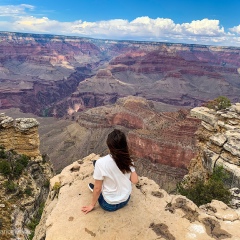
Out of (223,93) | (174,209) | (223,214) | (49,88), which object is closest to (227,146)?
(223,214)

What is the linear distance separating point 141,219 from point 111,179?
171cm

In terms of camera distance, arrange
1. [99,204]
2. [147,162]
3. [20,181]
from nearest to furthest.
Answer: [99,204], [20,181], [147,162]

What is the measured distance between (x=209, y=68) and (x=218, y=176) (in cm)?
18750

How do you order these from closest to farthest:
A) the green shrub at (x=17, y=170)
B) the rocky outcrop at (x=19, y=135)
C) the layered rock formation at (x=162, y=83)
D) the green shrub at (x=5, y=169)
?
1. the green shrub at (x=5, y=169)
2. the green shrub at (x=17, y=170)
3. the rocky outcrop at (x=19, y=135)
4. the layered rock formation at (x=162, y=83)

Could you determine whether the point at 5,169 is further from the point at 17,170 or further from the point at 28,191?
the point at 28,191

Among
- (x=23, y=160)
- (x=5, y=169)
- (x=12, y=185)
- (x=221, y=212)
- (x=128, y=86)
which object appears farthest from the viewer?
(x=128, y=86)

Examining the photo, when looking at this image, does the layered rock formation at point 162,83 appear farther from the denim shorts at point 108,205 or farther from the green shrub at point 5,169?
the denim shorts at point 108,205

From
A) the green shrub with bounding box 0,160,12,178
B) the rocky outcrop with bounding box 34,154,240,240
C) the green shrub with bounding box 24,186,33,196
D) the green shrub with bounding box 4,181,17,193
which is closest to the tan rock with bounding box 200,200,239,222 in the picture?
the rocky outcrop with bounding box 34,154,240,240

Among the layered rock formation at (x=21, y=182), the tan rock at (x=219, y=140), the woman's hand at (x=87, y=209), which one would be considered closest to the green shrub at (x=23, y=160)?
the layered rock formation at (x=21, y=182)

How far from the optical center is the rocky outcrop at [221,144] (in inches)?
564

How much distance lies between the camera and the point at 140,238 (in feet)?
24.5

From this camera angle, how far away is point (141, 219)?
26.9 ft

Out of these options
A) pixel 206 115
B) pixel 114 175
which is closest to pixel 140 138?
pixel 206 115

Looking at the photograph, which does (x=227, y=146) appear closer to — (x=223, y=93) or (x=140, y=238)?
(x=140, y=238)
